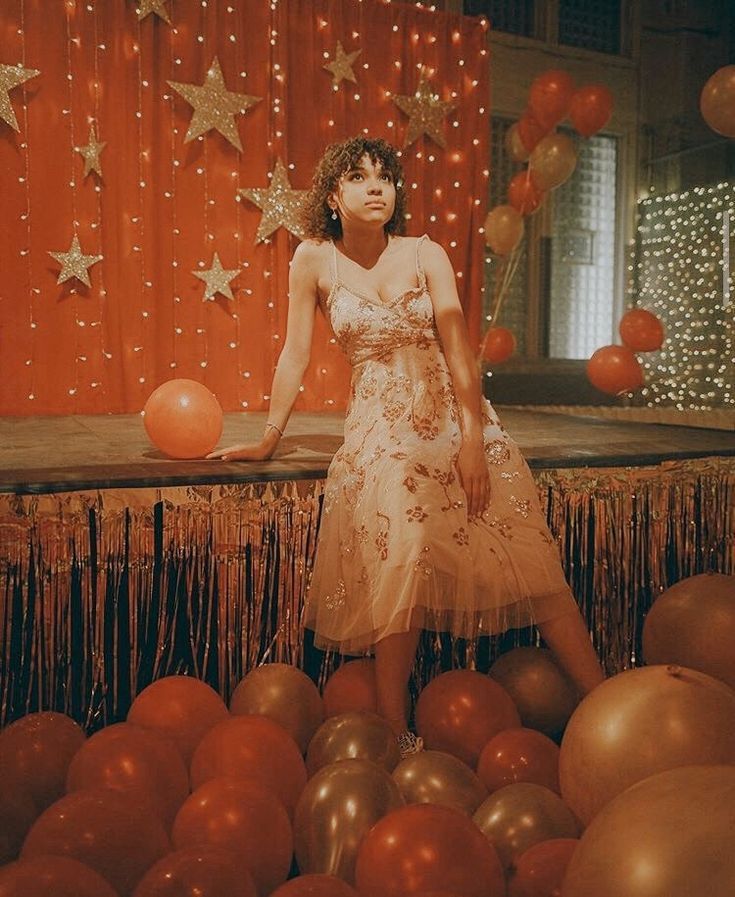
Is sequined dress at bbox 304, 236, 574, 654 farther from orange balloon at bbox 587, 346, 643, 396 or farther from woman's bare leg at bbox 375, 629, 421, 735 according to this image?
orange balloon at bbox 587, 346, 643, 396

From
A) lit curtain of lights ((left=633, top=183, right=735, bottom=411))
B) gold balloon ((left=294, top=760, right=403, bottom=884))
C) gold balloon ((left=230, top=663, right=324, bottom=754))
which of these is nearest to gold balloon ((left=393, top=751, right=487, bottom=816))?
gold balloon ((left=294, top=760, right=403, bottom=884))

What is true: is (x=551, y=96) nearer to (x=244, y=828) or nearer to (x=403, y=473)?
(x=403, y=473)

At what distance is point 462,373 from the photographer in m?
1.90

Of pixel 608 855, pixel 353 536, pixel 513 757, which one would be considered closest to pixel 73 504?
pixel 353 536

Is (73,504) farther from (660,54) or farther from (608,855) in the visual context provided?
(660,54)

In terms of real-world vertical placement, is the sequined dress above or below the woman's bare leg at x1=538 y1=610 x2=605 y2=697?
above

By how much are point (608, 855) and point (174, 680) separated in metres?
1.08

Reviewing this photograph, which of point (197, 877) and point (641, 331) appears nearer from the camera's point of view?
point (197, 877)

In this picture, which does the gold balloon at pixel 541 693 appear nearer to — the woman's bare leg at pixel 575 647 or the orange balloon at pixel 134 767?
the woman's bare leg at pixel 575 647

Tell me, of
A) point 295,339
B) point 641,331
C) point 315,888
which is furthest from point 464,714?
point 641,331

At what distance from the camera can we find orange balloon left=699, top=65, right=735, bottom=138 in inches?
151

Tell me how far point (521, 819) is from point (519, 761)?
0.79 feet

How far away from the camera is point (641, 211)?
679cm

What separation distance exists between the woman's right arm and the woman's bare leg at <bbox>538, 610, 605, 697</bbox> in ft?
2.74
